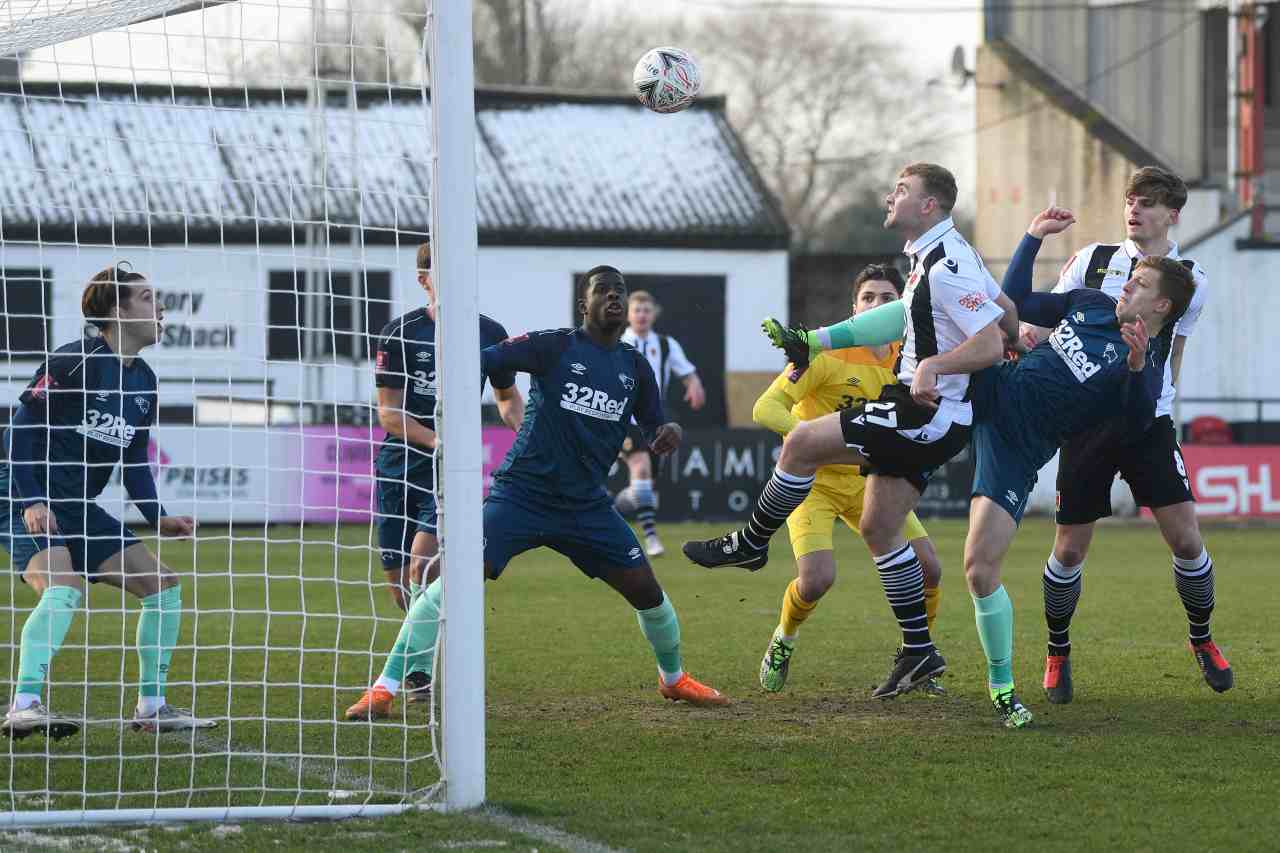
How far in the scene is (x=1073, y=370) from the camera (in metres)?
6.85

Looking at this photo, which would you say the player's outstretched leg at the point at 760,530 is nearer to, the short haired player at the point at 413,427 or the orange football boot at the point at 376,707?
the short haired player at the point at 413,427

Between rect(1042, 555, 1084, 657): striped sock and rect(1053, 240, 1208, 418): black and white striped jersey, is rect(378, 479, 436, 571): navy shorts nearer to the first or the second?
rect(1042, 555, 1084, 657): striped sock

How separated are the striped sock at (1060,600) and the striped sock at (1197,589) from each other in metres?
0.49

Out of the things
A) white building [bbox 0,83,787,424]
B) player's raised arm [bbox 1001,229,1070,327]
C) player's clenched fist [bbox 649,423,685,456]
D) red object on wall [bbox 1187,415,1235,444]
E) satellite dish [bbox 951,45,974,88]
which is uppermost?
satellite dish [bbox 951,45,974,88]

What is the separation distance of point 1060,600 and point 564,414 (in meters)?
2.49

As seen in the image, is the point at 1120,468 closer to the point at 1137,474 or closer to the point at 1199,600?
the point at 1137,474

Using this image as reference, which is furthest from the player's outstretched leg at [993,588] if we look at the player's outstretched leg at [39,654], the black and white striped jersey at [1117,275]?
the player's outstretched leg at [39,654]

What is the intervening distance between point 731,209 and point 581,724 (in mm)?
23034

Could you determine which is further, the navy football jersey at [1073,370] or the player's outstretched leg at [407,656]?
the navy football jersey at [1073,370]

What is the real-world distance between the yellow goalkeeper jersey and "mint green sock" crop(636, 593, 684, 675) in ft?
4.13

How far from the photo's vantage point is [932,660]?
7379mm

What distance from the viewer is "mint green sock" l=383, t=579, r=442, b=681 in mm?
5980

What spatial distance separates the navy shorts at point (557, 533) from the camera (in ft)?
22.2

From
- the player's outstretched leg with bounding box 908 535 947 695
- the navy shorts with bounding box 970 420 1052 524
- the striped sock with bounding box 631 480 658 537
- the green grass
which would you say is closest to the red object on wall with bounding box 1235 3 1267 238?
the striped sock with bounding box 631 480 658 537
